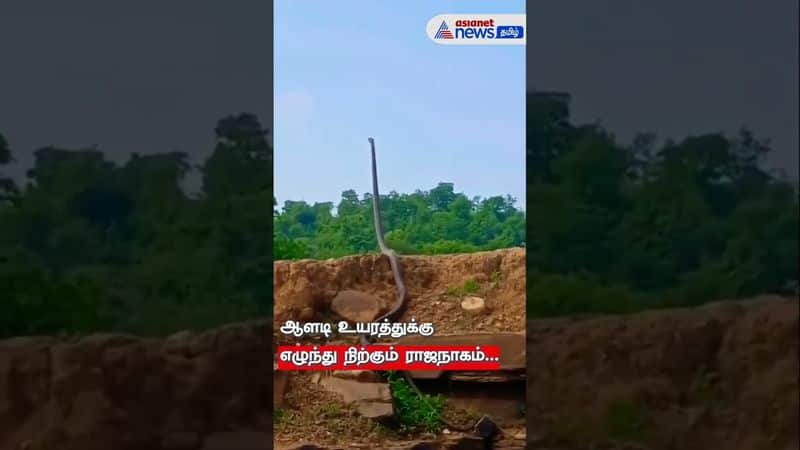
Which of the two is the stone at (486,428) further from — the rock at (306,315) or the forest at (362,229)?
the rock at (306,315)

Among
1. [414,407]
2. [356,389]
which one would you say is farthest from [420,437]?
[356,389]

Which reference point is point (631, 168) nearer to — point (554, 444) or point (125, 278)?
point (554, 444)

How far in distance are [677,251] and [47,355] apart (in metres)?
3.53

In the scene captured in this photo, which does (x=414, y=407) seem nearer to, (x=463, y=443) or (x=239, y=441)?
(x=463, y=443)

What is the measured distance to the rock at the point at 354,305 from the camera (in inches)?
183

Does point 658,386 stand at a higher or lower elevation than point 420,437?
higher

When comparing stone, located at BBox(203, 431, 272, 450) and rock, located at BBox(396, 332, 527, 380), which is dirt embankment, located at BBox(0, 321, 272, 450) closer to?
stone, located at BBox(203, 431, 272, 450)

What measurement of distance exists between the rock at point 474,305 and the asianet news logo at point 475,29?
54.1 inches

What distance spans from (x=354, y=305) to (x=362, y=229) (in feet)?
1.36

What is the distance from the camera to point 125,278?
15.4 ft

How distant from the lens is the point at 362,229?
182 inches

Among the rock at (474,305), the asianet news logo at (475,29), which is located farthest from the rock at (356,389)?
the asianet news logo at (475,29)

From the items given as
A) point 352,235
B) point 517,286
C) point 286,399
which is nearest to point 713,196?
point 517,286

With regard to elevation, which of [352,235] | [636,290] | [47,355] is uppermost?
[352,235]
